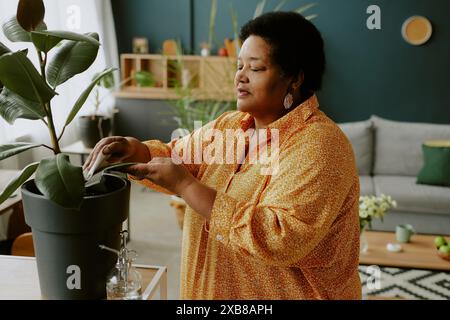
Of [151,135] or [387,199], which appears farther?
[151,135]

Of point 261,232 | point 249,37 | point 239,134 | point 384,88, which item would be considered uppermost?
point 249,37

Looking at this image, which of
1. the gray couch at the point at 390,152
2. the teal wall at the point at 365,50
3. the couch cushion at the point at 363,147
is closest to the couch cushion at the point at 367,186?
the gray couch at the point at 390,152

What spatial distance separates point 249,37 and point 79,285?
0.60m

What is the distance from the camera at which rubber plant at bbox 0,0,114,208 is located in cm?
79

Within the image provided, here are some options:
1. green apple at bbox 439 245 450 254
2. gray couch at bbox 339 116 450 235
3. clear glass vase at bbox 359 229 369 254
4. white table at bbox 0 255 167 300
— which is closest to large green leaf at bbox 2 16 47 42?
white table at bbox 0 255 167 300

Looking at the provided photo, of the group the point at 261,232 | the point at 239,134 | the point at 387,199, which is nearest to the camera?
the point at 261,232

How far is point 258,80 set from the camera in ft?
3.39

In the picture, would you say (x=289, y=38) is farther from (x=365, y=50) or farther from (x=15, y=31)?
(x=365, y=50)

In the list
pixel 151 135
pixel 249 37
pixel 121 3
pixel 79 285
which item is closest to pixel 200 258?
pixel 79 285

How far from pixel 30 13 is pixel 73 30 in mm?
3241

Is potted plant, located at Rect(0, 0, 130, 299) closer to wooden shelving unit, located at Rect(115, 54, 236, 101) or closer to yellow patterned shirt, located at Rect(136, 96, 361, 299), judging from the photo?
yellow patterned shirt, located at Rect(136, 96, 361, 299)

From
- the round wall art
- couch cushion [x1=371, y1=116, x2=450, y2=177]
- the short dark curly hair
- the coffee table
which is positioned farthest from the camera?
the round wall art
